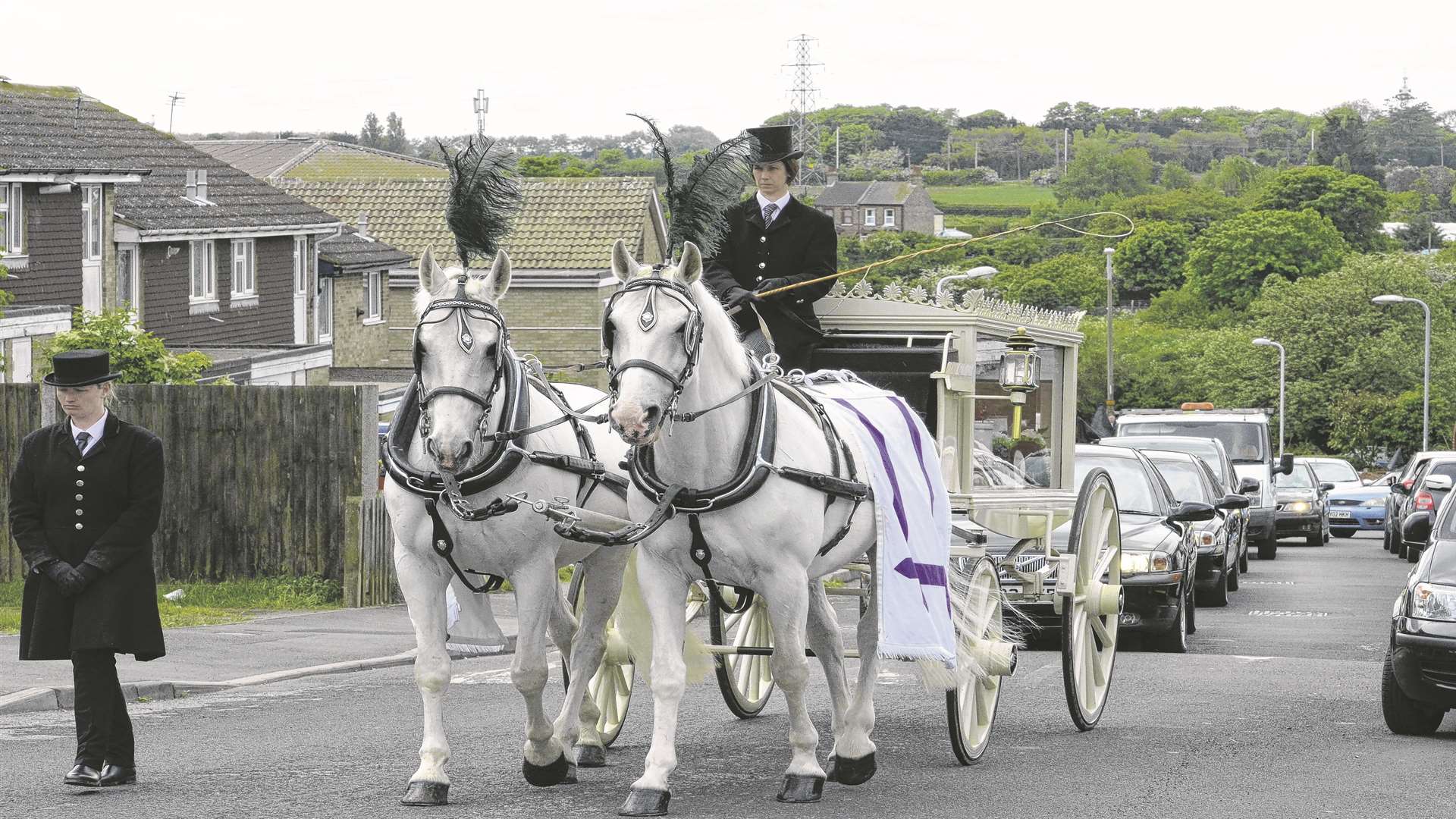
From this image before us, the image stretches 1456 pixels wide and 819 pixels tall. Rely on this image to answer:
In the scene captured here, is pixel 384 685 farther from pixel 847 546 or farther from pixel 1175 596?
pixel 1175 596

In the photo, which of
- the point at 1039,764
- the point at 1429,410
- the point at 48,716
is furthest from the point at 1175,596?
the point at 1429,410

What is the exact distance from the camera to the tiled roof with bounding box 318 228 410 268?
43250mm

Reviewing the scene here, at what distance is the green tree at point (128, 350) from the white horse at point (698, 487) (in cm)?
1289

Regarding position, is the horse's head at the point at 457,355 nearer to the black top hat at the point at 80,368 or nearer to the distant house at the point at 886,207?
the black top hat at the point at 80,368

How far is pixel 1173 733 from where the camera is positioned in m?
10.4

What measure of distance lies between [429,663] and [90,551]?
169 centimetres

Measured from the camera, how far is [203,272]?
35.5m

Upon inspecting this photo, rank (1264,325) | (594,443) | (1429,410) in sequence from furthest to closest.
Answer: (1264,325), (1429,410), (594,443)

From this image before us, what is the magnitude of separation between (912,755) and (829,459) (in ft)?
6.72

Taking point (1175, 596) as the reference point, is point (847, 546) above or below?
above

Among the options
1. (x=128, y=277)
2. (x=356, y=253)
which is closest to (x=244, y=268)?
(x=128, y=277)

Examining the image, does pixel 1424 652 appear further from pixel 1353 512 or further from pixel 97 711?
pixel 1353 512

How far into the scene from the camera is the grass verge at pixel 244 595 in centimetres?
1717

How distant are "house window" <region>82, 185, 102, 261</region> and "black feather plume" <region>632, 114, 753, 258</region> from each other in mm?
24665
